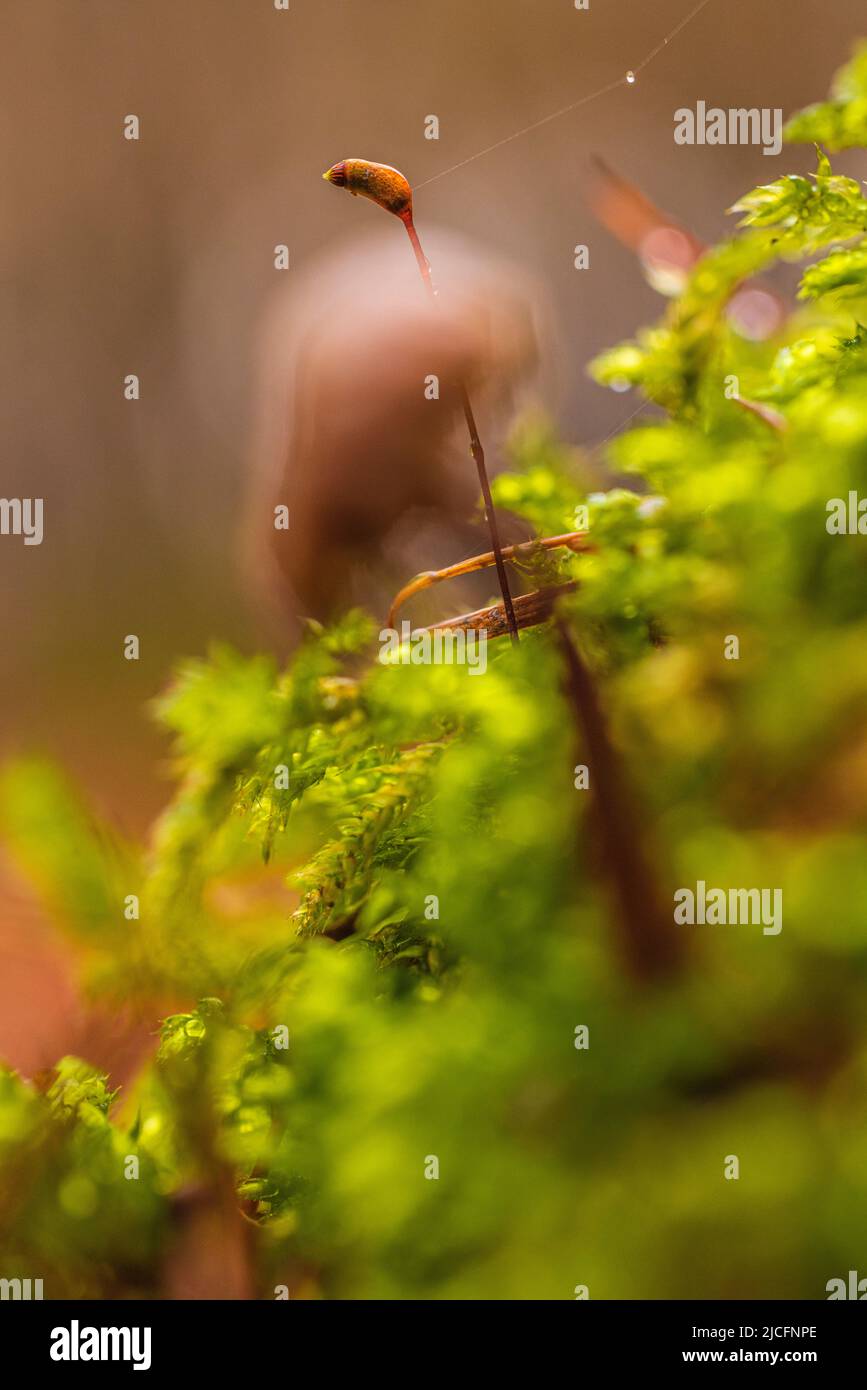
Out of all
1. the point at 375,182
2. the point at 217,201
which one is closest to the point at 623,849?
the point at 375,182

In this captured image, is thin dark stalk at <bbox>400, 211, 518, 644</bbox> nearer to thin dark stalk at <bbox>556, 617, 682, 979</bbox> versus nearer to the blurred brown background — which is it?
thin dark stalk at <bbox>556, 617, 682, 979</bbox>

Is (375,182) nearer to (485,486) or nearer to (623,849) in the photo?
(485,486)

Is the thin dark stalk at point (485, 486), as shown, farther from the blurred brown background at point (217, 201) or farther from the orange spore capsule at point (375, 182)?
the blurred brown background at point (217, 201)

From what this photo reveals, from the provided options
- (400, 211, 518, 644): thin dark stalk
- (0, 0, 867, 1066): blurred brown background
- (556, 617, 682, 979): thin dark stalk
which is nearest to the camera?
(556, 617, 682, 979): thin dark stalk

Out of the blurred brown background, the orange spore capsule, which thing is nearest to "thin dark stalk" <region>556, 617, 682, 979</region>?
the orange spore capsule

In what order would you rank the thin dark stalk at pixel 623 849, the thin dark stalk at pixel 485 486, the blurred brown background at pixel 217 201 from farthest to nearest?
the blurred brown background at pixel 217 201 → the thin dark stalk at pixel 485 486 → the thin dark stalk at pixel 623 849

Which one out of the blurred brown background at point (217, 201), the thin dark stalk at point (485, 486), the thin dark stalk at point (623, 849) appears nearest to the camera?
the thin dark stalk at point (623, 849)

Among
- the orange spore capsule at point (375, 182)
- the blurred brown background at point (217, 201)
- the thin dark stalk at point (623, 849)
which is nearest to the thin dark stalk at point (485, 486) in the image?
the orange spore capsule at point (375, 182)
